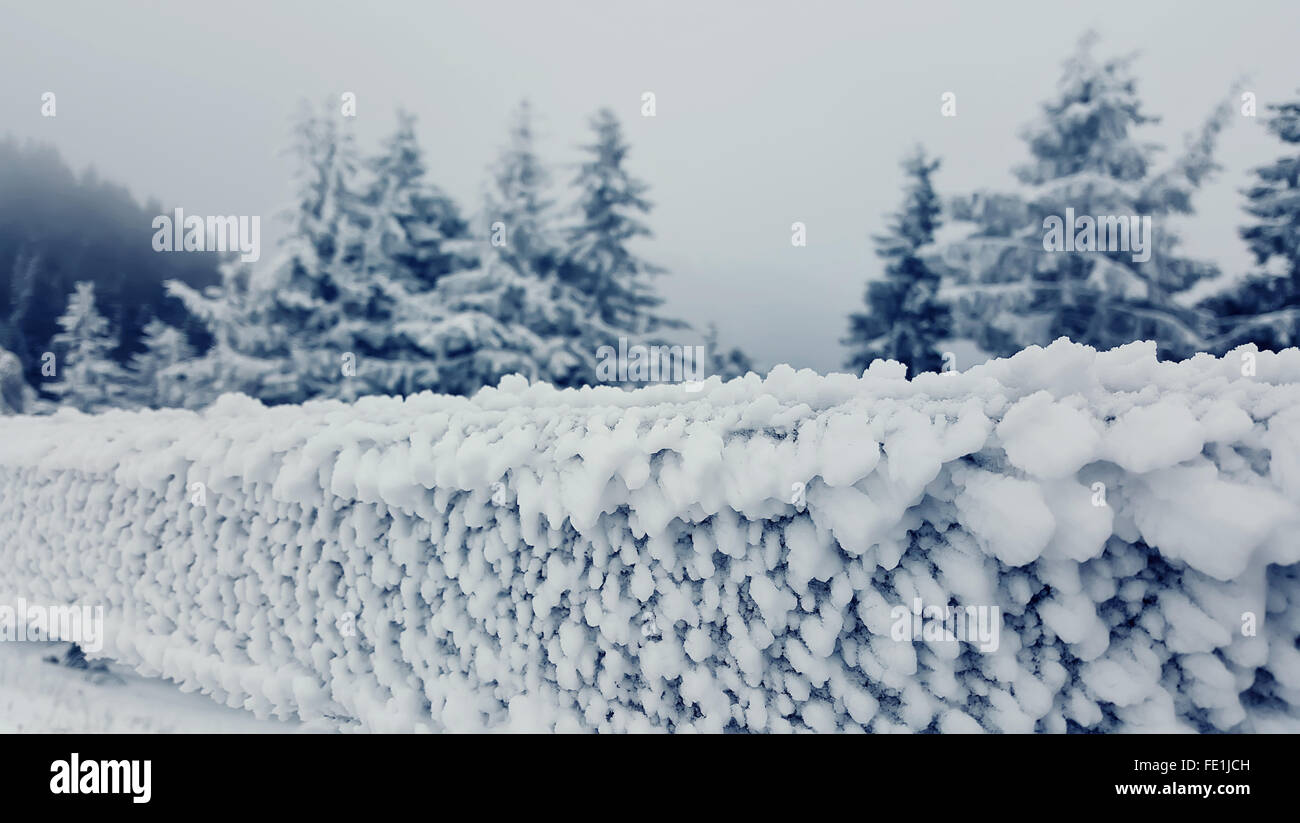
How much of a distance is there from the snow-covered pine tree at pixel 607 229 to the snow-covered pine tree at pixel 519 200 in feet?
2.57

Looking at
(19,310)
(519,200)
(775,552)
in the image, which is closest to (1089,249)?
(519,200)

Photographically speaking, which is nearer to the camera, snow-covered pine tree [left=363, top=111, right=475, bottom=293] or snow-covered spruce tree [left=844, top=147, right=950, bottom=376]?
snow-covered pine tree [left=363, top=111, right=475, bottom=293]

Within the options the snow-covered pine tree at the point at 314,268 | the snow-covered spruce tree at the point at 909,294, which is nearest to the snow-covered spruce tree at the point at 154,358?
the snow-covered pine tree at the point at 314,268

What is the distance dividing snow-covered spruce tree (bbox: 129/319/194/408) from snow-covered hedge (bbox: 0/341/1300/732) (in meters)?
18.3

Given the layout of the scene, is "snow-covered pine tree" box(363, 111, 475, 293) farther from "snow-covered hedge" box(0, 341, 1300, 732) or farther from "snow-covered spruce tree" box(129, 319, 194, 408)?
"snow-covered hedge" box(0, 341, 1300, 732)

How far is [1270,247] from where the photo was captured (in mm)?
14070

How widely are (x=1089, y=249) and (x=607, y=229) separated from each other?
10.1 metres

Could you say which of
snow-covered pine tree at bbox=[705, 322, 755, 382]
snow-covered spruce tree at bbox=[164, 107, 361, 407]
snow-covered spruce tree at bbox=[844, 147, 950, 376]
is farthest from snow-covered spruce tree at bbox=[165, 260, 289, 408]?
snow-covered spruce tree at bbox=[844, 147, 950, 376]

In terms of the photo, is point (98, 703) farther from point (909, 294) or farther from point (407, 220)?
point (909, 294)

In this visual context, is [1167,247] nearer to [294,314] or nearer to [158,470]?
[158,470]

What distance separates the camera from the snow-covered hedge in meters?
1.52

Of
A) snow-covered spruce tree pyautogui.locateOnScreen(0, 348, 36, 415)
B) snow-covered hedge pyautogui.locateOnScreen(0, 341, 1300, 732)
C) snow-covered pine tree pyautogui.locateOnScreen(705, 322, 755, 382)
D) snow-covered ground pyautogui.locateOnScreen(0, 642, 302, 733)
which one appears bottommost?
snow-covered ground pyautogui.locateOnScreen(0, 642, 302, 733)
